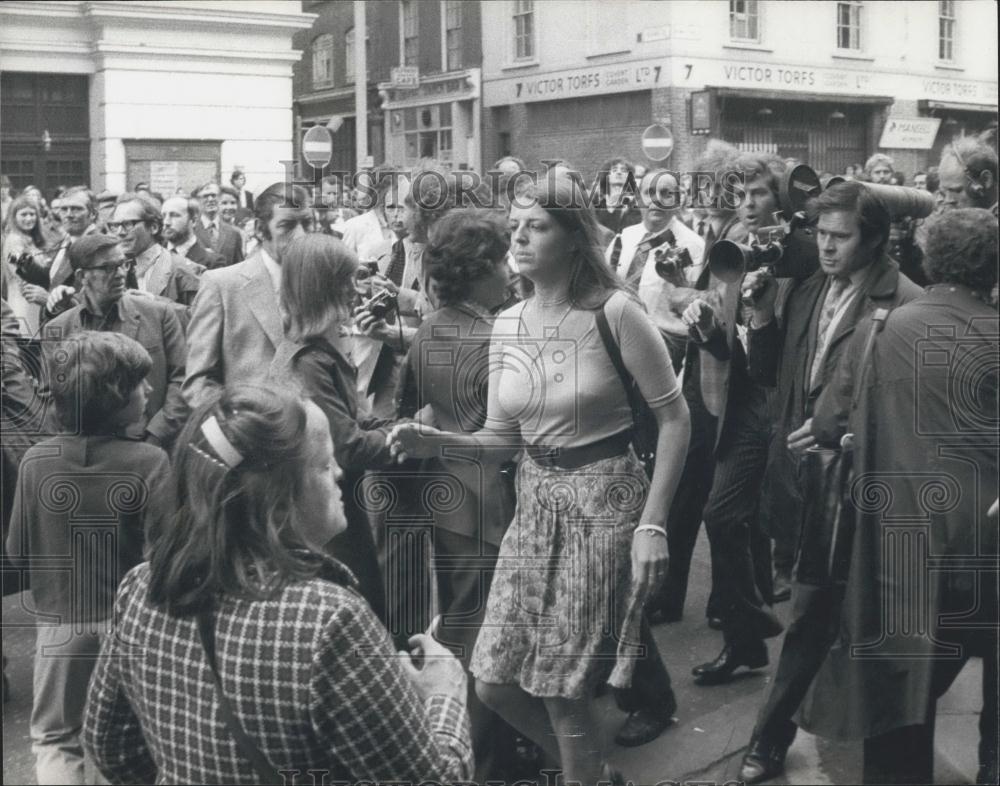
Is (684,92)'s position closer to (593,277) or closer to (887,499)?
(593,277)

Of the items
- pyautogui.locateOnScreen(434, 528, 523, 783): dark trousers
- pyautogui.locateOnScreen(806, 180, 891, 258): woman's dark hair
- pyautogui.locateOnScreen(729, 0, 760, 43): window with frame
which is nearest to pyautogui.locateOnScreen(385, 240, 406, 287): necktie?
pyautogui.locateOnScreen(434, 528, 523, 783): dark trousers

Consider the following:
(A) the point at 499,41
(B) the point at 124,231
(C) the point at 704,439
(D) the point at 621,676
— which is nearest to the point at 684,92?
(A) the point at 499,41

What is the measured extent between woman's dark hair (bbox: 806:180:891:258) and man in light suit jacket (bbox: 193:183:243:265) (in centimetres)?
231

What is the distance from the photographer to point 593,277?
140 inches

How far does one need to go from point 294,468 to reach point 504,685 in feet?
4.90

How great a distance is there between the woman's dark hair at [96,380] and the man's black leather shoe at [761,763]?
2.20 m

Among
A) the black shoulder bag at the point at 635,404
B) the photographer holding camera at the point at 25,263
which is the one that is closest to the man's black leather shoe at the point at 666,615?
the black shoulder bag at the point at 635,404

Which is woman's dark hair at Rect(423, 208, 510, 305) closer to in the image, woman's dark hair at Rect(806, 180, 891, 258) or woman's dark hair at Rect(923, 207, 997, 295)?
woman's dark hair at Rect(806, 180, 891, 258)

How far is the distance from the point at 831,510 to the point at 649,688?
862 mm

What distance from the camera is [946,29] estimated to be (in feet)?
14.4

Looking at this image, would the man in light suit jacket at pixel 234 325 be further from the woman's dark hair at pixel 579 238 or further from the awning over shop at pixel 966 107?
the awning over shop at pixel 966 107

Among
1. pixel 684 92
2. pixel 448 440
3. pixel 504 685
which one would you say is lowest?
pixel 504 685

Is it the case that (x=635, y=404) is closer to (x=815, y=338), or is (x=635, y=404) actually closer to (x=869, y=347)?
(x=869, y=347)

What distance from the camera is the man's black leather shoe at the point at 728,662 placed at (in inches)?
184
